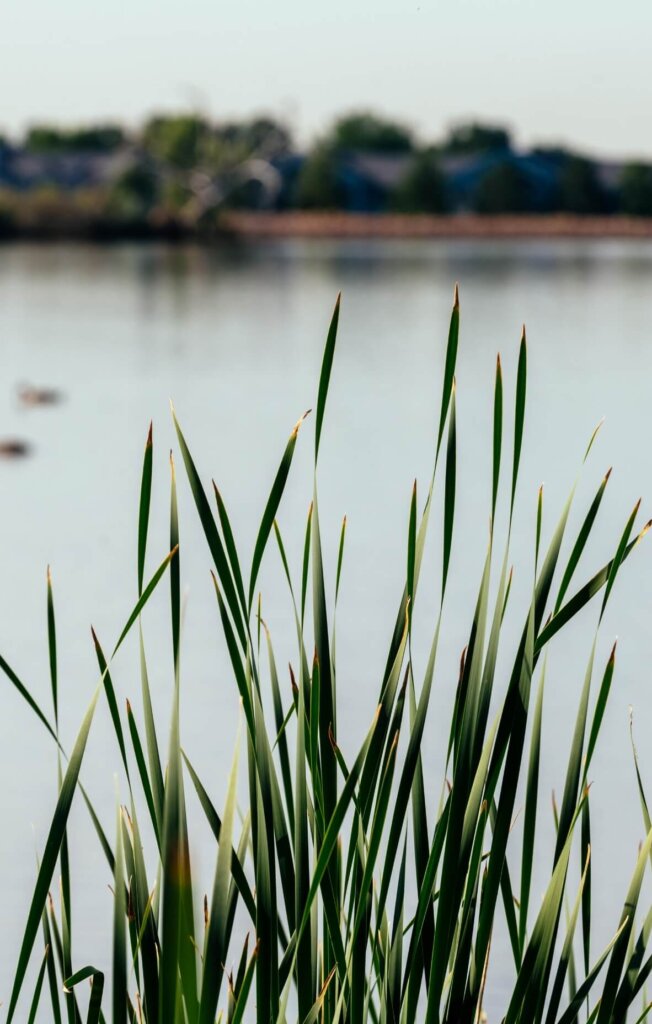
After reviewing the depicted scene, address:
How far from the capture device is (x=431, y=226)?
3653cm

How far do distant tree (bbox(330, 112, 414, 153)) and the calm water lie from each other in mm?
33578

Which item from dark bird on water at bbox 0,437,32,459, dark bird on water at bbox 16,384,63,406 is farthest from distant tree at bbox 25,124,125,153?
dark bird on water at bbox 0,437,32,459

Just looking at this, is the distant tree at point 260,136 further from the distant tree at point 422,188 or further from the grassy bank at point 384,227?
the distant tree at point 422,188

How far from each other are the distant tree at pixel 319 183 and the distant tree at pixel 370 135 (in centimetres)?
1059

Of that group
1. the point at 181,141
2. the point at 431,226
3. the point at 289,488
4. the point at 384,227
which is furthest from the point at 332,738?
the point at 181,141

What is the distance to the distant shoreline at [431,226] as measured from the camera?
35344mm

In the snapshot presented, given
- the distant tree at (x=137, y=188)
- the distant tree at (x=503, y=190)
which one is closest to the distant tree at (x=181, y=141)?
the distant tree at (x=137, y=188)

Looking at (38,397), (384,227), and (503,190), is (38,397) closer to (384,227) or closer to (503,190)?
(384,227)

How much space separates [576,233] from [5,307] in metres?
23.0

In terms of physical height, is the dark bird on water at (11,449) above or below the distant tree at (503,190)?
below

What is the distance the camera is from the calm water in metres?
3.03

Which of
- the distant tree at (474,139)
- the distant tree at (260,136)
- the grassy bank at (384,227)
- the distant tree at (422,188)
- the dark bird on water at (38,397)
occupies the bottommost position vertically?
the dark bird on water at (38,397)

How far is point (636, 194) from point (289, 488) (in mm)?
34433

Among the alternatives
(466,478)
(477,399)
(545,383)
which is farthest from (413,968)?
(545,383)
